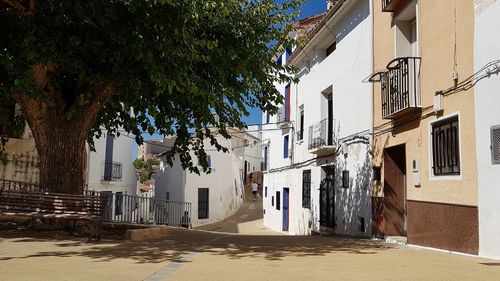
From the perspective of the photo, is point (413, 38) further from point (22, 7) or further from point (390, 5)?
point (22, 7)

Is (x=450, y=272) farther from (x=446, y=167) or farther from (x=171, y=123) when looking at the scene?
(x=171, y=123)

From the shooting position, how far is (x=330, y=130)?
16797mm

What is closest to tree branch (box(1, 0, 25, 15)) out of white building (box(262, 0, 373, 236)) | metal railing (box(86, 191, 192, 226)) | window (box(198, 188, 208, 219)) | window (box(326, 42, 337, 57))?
metal railing (box(86, 191, 192, 226))

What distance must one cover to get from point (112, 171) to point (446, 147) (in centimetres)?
2163

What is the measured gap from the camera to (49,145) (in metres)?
9.77

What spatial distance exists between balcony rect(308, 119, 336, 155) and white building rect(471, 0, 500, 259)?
8295 millimetres

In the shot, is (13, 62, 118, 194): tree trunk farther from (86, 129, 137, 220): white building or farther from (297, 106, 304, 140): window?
(86, 129, 137, 220): white building

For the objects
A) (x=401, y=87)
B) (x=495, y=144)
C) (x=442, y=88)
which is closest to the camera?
(x=495, y=144)

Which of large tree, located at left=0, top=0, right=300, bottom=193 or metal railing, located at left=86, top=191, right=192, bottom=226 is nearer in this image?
large tree, located at left=0, top=0, right=300, bottom=193

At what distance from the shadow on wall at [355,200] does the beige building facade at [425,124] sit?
0.55 metres

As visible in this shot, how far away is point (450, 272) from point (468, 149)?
2.58 meters

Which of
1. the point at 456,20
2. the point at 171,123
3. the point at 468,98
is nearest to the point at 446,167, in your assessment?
the point at 468,98

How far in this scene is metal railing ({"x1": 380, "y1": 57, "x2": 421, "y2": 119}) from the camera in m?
9.99

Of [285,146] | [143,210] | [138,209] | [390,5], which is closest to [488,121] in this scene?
[390,5]
